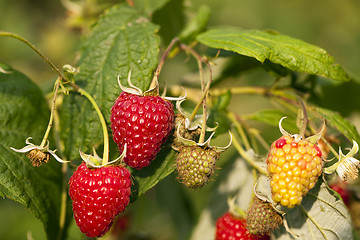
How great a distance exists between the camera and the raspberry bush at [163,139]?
136 cm

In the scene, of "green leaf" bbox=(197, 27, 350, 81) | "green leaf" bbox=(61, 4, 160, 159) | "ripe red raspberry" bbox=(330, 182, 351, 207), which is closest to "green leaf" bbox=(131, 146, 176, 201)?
"green leaf" bbox=(61, 4, 160, 159)

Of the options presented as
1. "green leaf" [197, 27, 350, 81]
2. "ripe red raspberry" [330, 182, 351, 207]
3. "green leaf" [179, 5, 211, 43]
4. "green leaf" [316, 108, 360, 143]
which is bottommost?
"ripe red raspberry" [330, 182, 351, 207]

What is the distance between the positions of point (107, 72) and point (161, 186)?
1420mm

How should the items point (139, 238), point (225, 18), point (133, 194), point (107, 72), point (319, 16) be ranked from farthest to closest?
1. point (319, 16)
2. point (225, 18)
3. point (139, 238)
4. point (107, 72)
5. point (133, 194)

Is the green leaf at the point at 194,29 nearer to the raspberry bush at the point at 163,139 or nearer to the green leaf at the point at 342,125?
the raspberry bush at the point at 163,139

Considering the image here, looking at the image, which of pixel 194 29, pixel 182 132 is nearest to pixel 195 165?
pixel 182 132

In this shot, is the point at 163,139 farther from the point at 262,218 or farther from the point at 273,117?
the point at 273,117

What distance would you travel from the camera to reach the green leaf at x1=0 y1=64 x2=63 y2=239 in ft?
5.07

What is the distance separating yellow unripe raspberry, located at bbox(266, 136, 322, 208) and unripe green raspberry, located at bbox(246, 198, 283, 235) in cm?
10

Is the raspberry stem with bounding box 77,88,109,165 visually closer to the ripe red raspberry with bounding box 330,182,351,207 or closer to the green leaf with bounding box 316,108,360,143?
the green leaf with bounding box 316,108,360,143

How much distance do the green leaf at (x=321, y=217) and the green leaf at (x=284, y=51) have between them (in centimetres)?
46

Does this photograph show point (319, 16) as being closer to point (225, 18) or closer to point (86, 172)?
point (225, 18)

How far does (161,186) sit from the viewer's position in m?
2.87

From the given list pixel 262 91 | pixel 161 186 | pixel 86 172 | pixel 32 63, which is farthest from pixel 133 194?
pixel 32 63
